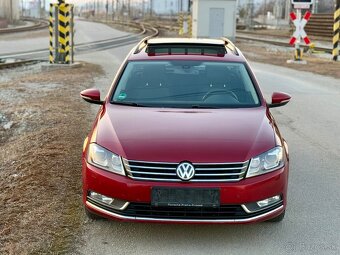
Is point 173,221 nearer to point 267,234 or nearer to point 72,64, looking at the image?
point 267,234

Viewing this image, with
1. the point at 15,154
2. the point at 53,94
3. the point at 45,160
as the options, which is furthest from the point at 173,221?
the point at 53,94

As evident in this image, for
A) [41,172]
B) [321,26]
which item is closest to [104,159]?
[41,172]

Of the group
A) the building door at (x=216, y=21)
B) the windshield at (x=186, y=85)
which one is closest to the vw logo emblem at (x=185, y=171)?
the windshield at (x=186, y=85)

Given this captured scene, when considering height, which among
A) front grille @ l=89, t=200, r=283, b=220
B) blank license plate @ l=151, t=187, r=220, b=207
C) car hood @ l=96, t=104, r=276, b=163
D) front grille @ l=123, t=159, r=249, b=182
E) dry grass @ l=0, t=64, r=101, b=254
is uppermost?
car hood @ l=96, t=104, r=276, b=163

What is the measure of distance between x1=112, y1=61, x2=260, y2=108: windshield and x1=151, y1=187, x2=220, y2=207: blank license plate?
4.32ft

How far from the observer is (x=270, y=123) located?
486cm

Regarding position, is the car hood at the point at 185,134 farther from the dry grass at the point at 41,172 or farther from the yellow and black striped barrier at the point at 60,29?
the yellow and black striped barrier at the point at 60,29

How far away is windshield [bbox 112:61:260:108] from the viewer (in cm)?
527

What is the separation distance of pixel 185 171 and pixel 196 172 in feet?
0.29

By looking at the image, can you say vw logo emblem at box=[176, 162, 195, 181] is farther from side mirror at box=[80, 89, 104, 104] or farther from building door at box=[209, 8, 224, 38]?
building door at box=[209, 8, 224, 38]

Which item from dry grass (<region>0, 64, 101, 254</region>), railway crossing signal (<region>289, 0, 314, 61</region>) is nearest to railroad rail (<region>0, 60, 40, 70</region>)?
dry grass (<region>0, 64, 101, 254</region>)

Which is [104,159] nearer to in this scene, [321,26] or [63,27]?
[63,27]

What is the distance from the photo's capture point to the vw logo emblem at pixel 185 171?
403cm

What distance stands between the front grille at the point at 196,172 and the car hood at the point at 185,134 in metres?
0.04
